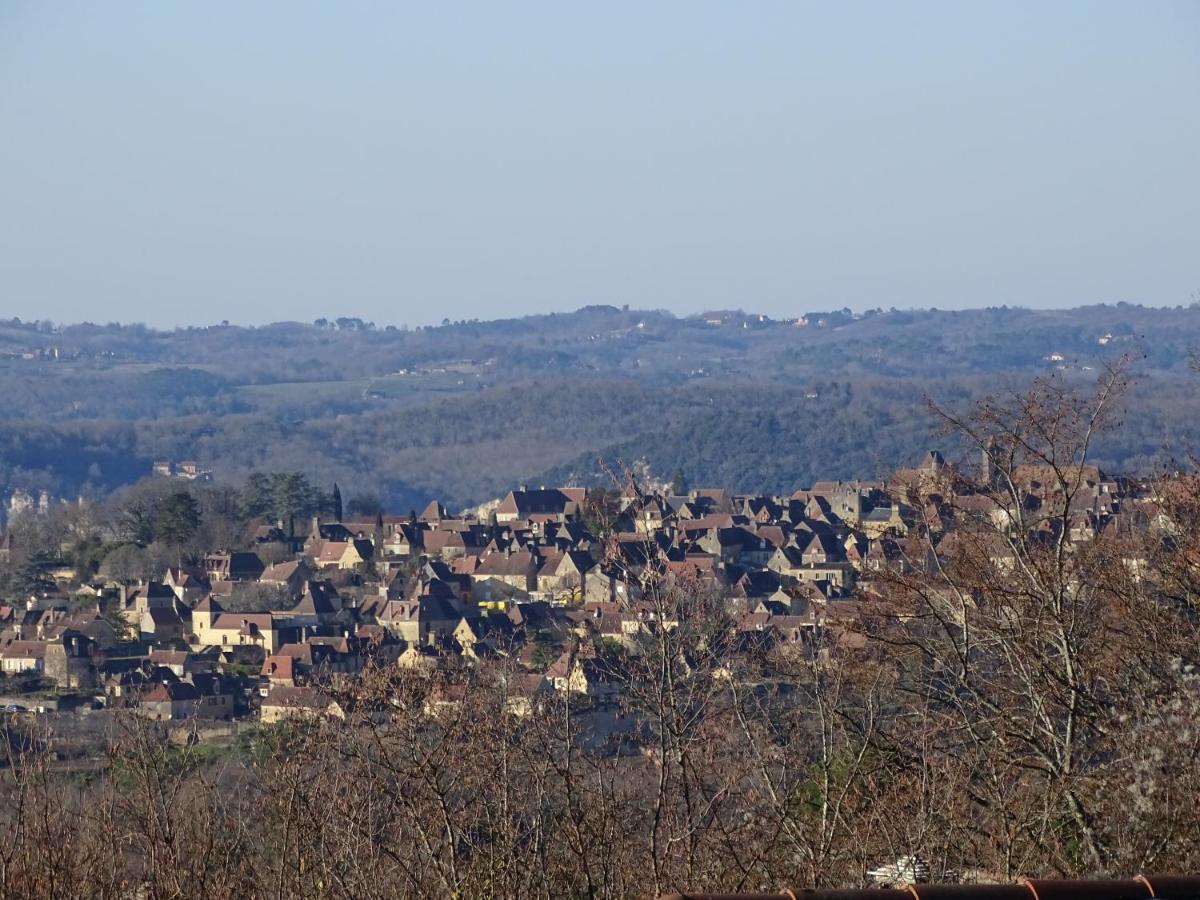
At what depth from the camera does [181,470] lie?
12350 cm

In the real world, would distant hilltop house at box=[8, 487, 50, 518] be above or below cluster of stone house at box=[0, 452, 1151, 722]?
below

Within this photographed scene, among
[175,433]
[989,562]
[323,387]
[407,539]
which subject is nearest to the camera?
[989,562]

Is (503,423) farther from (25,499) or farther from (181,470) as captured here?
(25,499)

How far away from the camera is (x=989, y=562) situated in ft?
34.3

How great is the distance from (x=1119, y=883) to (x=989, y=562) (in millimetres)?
4898

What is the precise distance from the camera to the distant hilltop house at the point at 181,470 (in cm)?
11688

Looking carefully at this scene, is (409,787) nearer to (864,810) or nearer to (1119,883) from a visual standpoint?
(864,810)

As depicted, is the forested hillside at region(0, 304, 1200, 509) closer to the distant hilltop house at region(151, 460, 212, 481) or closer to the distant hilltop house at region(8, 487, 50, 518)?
the distant hilltop house at region(151, 460, 212, 481)

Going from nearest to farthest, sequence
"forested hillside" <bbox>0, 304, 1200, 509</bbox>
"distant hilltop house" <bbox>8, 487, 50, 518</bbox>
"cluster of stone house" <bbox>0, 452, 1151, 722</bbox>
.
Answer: "cluster of stone house" <bbox>0, 452, 1151, 722</bbox> → "distant hilltop house" <bbox>8, 487, 50, 518</bbox> → "forested hillside" <bbox>0, 304, 1200, 509</bbox>

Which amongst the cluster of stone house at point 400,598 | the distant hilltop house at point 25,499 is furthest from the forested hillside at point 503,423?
the cluster of stone house at point 400,598

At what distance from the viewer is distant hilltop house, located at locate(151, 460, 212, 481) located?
383ft

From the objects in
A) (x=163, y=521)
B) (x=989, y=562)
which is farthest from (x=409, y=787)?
(x=163, y=521)

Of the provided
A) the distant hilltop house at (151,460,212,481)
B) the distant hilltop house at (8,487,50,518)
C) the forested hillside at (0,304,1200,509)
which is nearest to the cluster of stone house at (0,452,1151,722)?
the forested hillside at (0,304,1200,509)

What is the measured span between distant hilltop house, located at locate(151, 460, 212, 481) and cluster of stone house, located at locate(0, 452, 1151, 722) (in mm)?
48993
